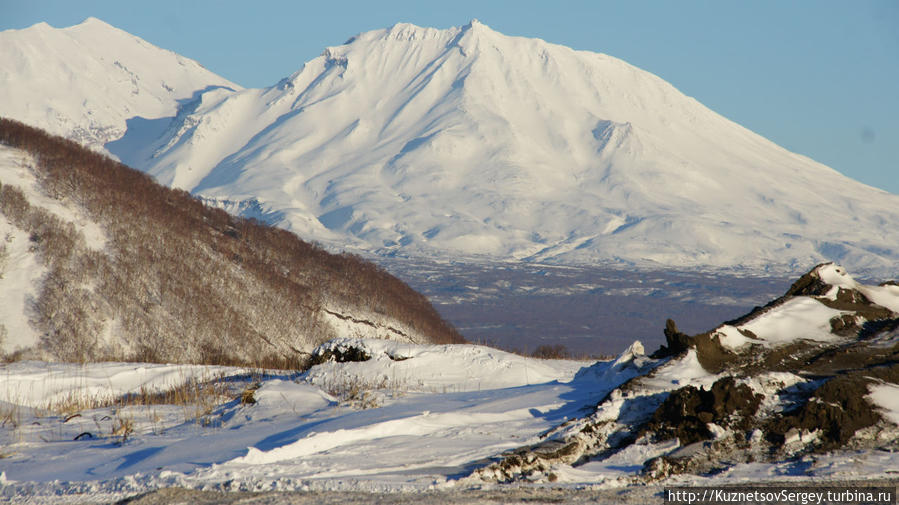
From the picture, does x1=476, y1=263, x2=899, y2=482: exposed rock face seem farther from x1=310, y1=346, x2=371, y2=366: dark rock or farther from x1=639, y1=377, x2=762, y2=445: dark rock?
x1=310, y1=346, x2=371, y2=366: dark rock

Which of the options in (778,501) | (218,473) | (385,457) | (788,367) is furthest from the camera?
(788,367)

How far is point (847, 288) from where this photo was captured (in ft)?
40.7

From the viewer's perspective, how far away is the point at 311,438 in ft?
27.4

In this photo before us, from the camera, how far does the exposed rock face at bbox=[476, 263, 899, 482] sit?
8.09 metres

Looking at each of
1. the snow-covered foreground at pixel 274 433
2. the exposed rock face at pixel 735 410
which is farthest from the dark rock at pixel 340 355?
the exposed rock face at pixel 735 410

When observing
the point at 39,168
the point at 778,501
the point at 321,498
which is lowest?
the point at 778,501

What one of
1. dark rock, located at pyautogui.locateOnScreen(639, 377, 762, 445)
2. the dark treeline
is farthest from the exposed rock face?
the dark treeline

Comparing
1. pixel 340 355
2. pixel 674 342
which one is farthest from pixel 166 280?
pixel 674 342

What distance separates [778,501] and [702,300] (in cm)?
13825

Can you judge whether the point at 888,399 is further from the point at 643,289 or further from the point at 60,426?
the point at 643,289

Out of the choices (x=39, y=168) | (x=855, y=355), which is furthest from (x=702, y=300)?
(x=855, y=355)

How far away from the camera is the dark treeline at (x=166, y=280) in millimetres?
22734

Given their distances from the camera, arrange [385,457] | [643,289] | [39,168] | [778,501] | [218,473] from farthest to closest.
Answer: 1. [643,289]
2. [39,168]
3. [385,457]
4. [218,473]
5. [778,501]

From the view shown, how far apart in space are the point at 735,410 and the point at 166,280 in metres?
20.3
